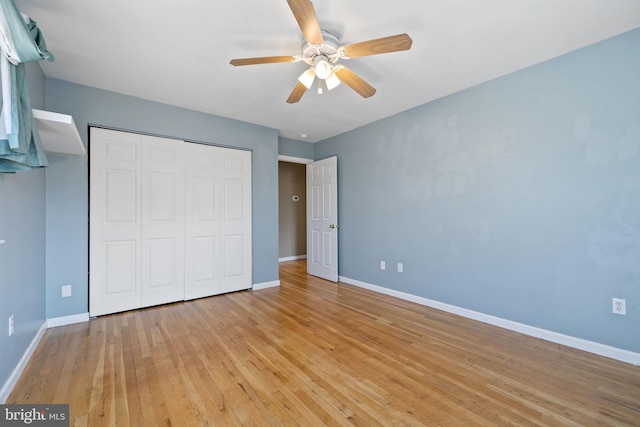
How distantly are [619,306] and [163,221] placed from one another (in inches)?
183

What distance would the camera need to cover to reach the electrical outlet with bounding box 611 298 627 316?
2.18m

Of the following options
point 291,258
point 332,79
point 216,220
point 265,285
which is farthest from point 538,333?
point 291,258

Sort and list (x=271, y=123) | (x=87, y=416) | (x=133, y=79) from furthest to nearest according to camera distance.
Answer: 1. (x=271, y=123)
2. (x=133, y=79)
3. (x=87, y=416)

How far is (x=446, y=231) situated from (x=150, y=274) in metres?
3.70

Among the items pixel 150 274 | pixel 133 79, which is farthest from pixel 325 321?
pixel 133 79

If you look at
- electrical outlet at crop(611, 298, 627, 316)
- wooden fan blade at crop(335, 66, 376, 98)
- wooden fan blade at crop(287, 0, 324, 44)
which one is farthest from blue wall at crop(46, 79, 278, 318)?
electrical outlet at crop(611, 298, 627, 316)

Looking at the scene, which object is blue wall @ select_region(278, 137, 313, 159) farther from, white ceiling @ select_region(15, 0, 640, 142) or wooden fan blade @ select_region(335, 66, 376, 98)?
wooden fan blade @ select_region(335, 66, 376, 98)

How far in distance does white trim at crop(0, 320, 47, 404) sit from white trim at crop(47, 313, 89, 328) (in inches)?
9.2

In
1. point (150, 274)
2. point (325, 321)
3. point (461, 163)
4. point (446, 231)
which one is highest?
point (461, 163)

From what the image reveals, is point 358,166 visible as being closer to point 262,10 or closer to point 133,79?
point 262,10

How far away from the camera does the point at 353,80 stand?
230cm

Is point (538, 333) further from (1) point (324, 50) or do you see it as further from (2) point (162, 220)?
(2) point (162, 220)

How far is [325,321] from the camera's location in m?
2.99

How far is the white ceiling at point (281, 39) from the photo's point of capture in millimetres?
1895
